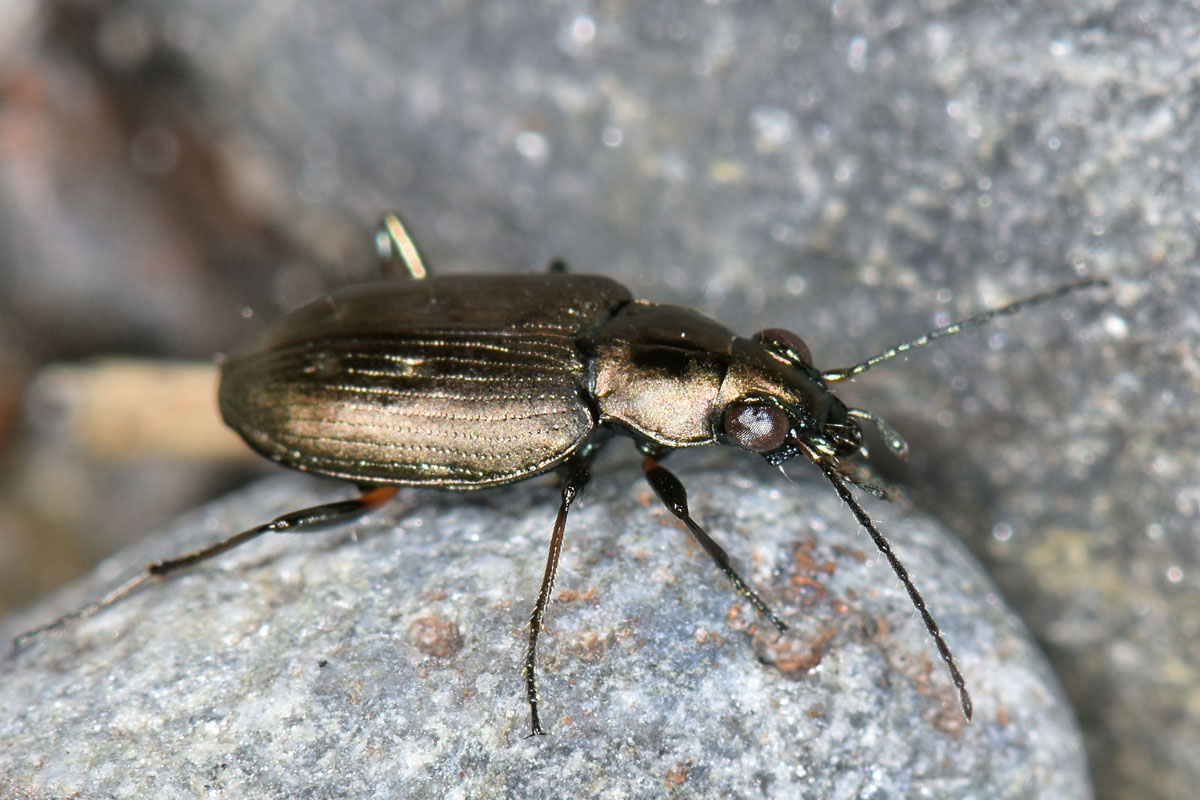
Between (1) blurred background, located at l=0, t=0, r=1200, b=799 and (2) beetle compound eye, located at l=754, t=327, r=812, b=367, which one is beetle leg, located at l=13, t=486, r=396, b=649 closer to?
(1) blurred background, located at l=0, t=0, r=1200, b=799

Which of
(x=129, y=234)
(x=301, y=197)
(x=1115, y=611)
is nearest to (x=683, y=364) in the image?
(x=1115, y=611)

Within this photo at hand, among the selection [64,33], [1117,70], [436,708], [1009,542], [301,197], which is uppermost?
[64,33]

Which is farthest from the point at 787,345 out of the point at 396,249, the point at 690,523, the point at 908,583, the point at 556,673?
the point at 396,249

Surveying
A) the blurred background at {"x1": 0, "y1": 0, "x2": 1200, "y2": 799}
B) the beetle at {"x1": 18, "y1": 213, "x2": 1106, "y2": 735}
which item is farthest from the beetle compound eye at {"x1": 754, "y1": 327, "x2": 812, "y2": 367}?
the blurred background at {"x1": 0, "y1": 0, "x2": 1200, "y2": 799}

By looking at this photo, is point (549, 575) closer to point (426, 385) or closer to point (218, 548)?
point (426, 385)

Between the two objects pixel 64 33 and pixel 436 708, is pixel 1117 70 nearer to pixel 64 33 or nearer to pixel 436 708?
pixel 436 708

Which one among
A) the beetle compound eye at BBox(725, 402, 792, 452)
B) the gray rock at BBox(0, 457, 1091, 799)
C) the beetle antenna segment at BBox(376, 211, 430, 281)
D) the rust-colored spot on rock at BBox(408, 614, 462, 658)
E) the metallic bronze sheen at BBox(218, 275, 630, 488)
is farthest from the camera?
the beetle antenna segment at BBox(376, 211, 430, 281)
